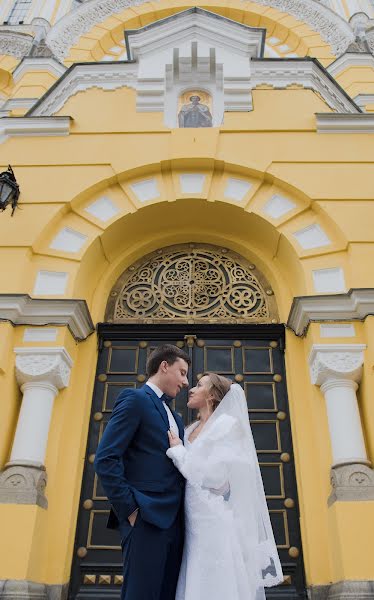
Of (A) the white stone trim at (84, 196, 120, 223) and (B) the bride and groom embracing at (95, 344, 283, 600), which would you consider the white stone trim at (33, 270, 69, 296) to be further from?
(B) the bride and groom embracing at (95, 344, 283, 600)

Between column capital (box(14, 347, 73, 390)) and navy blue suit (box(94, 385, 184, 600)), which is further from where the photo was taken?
column capital (box(14, 347, 73, 390))

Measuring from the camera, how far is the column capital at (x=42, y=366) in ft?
16.8

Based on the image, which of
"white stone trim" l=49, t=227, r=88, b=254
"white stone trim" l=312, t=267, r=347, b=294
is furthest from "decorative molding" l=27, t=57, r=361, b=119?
"white stone trim" l=312, t=267, r=347, b=294

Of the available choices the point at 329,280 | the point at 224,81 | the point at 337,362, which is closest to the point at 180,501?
the point at 337,362

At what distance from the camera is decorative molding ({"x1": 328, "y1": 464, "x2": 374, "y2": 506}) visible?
438 cm

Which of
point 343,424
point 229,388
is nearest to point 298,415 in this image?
point 343,424

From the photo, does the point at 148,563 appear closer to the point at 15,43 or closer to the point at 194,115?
the point at 194,115

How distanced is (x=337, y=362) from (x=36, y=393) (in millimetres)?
2971

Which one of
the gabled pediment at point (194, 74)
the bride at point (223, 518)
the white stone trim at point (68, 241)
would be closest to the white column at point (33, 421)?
the white stone trim at point (68, 241)

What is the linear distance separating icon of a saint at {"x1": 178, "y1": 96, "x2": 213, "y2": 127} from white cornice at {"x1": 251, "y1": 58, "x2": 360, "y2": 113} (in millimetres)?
819

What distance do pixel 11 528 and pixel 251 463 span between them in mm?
2505

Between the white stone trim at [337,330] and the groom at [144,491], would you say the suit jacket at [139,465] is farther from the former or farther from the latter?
the white stone trim at [337,330]

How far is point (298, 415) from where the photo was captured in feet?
17.3

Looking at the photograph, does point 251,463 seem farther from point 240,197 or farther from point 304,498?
point 240,197
